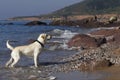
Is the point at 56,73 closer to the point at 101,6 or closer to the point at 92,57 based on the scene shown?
the point at 92,57

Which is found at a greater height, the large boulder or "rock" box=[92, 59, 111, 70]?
"rock" box=[92, 59, 111, 70]

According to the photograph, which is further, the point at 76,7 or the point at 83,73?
the point at 76,7

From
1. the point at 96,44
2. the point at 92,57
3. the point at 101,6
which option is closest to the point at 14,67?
the point at 92,57

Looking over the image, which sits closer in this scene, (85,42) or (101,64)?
(101,64)

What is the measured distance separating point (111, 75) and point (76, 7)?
17593 centimetres

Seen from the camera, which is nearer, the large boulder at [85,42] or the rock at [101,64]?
the rock at [101,64]

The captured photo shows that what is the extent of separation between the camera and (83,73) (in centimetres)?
1323

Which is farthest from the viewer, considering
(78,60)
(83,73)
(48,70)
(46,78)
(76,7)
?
(76,7)

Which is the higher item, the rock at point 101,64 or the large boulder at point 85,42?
the rock at point 101,64

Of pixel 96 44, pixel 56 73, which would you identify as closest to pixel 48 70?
pixel 56 73

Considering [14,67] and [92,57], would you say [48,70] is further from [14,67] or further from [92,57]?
[92,57]

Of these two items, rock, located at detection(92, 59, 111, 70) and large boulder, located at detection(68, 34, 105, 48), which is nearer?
rock, located at detection(92, 59, 111, 70)

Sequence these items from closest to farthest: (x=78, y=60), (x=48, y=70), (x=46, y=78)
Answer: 1. (x=46, y=78)
2. (x=48, y=70)
3. (x=78, y=60)

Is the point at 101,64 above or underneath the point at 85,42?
above
